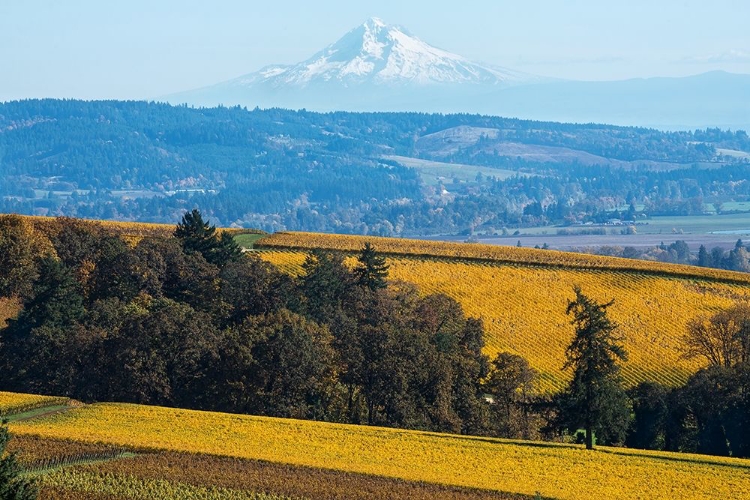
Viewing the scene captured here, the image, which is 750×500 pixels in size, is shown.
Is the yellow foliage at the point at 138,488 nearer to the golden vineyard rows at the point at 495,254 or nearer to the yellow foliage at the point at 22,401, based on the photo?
the yellow foliage at the point at 22,401

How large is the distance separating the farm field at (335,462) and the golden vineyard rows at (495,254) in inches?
1749

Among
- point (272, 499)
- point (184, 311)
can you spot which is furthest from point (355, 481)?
point (184, 311)

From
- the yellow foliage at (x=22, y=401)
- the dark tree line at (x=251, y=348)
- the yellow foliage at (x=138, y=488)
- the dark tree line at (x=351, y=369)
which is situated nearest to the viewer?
the yellow foliage at (x=138, y=488)

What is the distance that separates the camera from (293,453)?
53.0 meters

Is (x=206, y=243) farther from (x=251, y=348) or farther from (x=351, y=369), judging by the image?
(x=351, y=369)

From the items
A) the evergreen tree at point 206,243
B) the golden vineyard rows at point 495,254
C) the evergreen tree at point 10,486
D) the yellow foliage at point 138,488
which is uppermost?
the evergreen tree at point 206,243

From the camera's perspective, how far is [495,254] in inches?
4245

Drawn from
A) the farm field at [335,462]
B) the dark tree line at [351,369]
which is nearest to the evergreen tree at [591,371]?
the dark tree line at [351,369]

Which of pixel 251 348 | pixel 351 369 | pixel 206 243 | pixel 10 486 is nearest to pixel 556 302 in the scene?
pixel 206 243

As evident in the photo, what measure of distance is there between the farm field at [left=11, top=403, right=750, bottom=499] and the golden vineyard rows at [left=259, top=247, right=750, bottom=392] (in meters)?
20.4

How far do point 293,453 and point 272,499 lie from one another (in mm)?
8289

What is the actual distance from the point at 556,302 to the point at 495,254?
50.3 ft

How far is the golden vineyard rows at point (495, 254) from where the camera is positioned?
10119cm

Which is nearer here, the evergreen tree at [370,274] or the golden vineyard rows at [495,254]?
the evergreen tree at [370,274]
